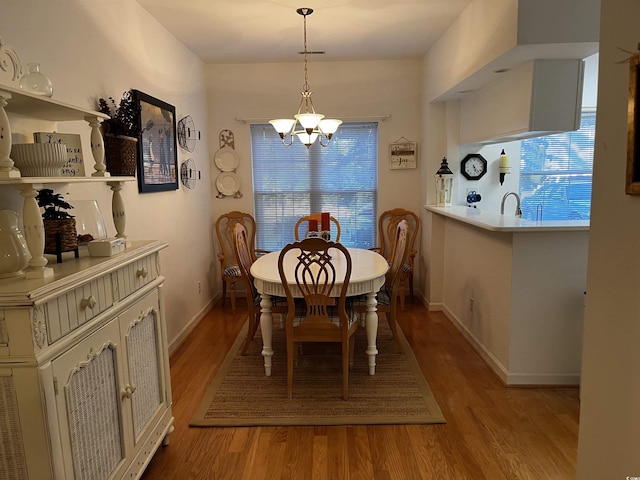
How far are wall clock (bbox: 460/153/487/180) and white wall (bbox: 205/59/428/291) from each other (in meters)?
0.52

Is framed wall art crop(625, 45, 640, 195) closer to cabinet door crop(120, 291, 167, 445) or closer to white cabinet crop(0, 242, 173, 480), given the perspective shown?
white cabinet crop(0, 242, 173, 480)

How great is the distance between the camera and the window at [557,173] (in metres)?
4.88

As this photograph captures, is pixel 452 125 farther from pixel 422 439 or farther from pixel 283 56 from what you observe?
pixel 422 439

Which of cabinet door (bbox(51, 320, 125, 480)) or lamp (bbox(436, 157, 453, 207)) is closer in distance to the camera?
cabinet door (bbox(51, 320, 125, 480))

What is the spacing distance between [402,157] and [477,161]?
2.76ft

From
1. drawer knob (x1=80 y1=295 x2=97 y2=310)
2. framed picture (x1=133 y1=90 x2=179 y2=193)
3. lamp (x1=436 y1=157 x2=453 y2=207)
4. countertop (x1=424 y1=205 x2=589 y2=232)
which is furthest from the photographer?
lamp (x1=436 y1=157 x2=453 y2=207)

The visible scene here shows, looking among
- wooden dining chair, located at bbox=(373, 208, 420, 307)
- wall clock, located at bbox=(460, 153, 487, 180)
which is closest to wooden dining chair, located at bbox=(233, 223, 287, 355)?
wooden dining chair, located at bbox=(373, 208, 420, 307)

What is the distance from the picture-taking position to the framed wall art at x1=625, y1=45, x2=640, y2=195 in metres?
1.28

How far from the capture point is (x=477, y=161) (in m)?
4.40

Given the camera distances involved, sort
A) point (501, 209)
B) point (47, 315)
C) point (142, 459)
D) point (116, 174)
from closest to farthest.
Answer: point (47, 315)
point (142, 459)
point (116, 174)
point (501, 209)

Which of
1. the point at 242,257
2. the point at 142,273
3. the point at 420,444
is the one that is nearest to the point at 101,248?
the point at 142,273

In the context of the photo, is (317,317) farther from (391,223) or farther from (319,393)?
(391,223)

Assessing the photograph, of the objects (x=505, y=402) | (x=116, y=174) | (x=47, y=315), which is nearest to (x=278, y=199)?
(x=116, y=174)

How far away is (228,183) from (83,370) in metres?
3.61
